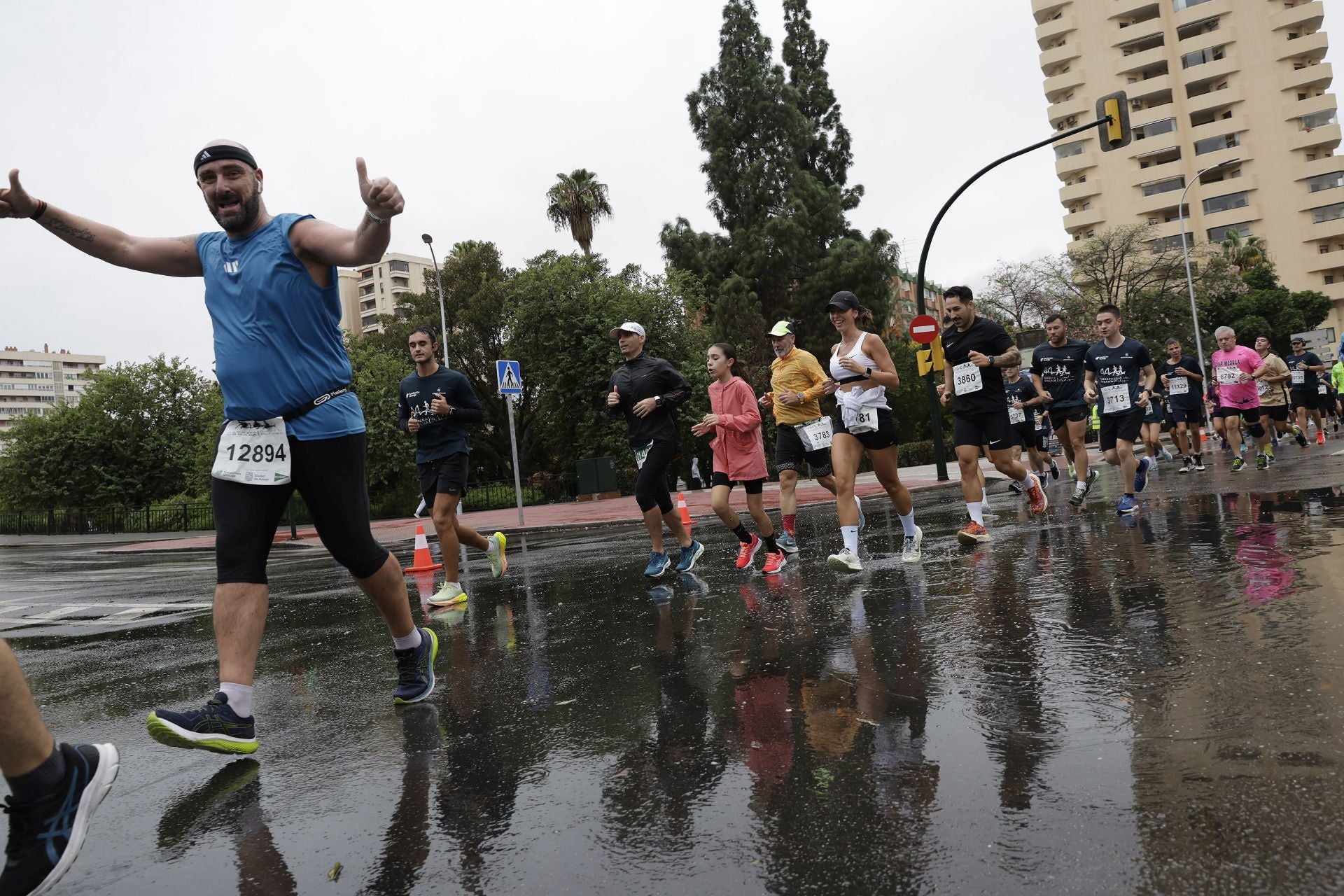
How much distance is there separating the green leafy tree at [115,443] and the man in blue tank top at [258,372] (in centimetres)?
4680

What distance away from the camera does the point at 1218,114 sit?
78312 mm

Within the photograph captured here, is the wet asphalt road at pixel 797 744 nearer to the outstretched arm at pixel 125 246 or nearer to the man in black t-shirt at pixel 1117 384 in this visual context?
the outstretched arm at pixel 125 246

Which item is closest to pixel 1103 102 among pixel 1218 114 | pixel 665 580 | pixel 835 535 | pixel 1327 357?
pixel 835 535

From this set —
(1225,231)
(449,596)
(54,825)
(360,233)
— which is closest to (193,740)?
(54,825)

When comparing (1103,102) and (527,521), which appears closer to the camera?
(1103,102)

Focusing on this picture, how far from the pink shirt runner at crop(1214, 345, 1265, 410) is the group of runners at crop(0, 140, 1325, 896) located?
722 centimetres

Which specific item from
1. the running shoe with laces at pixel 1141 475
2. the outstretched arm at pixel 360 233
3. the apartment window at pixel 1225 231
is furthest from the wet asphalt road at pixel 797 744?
the apartment window at pixel 1225 231

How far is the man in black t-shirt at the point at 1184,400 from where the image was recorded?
14.5 meters

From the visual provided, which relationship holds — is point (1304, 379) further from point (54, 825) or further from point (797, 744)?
point (54, 825)

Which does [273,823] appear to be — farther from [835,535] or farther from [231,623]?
[835,535]

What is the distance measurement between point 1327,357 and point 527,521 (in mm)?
43020

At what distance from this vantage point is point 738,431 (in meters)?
8.12

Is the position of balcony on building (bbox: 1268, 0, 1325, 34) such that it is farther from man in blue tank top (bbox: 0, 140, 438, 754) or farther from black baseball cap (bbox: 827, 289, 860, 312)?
man in blue tank top (bbox: 0, 140, 438, 754)

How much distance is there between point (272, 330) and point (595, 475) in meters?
27.0
